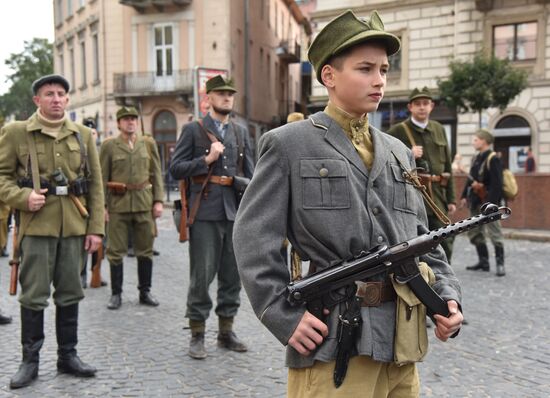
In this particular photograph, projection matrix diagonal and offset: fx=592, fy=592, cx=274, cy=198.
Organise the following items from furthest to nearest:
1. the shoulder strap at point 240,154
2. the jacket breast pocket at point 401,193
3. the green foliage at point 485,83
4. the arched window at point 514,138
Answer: the arched window at point 514,138 < the green foliage at point 485,83 < the shoulder strap at point 240,154 < the jacket breast pocket at point 401,193

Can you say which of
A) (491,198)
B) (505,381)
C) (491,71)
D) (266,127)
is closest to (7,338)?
(505,381)

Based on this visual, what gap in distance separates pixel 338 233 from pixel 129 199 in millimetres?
5196

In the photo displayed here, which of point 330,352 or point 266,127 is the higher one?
point 266,127

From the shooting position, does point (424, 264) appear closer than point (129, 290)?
Yes

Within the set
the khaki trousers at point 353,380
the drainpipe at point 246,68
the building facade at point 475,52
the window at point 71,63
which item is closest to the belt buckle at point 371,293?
the khaki trousers at point 353,380

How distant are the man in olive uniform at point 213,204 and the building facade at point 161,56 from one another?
22.4m

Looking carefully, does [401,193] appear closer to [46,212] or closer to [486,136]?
[46,212]

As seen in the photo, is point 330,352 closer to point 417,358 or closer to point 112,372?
point 417,358

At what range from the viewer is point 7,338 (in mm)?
5379

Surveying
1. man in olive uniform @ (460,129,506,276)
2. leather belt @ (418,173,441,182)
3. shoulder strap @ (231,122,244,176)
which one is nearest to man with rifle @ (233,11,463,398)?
shoulder strap @ (231,122,244,176)

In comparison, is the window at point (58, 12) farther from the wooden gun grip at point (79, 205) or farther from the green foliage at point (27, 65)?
the wooden gun grip at point (79, 205)

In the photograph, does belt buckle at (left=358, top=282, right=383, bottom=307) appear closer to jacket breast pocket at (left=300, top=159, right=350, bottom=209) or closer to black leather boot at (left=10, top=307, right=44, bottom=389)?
jacket breast pocket at (left=300, top=159, right=350, bottom=209)

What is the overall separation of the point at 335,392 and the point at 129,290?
577 cm

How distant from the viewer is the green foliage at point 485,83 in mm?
17750
